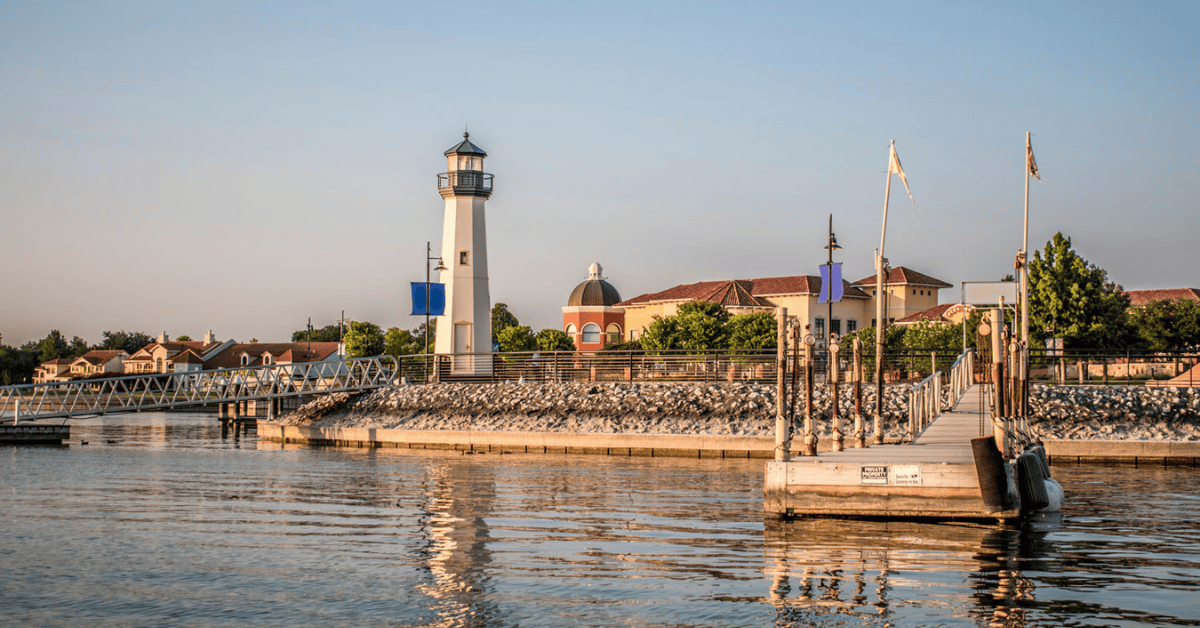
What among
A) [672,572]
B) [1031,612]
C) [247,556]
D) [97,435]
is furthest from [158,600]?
[97,435]

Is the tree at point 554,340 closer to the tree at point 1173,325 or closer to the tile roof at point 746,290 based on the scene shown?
the tile roof at point 746,290

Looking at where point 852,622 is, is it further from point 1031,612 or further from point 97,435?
point 97,435

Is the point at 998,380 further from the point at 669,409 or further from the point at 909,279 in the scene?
the point at 909,279

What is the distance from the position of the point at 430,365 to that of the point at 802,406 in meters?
20.2

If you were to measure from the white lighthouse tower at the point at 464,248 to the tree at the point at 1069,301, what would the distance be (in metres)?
28.6

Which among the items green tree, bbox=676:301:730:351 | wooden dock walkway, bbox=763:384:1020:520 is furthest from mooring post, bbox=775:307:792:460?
green tree, bbox=676:301:730:351

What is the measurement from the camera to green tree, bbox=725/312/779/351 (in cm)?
8069

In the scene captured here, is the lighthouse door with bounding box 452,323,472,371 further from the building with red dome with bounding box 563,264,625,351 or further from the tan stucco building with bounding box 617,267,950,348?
the building with red dome with bounding box 563,264,625,351

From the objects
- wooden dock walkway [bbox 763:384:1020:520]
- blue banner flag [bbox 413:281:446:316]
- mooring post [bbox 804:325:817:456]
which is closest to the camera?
wooden dock walkway [bbox 763:384:1020:520]

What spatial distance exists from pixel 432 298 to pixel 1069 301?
106ft

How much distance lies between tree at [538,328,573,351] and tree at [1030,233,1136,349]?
50281mm

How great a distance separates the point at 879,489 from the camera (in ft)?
59.7

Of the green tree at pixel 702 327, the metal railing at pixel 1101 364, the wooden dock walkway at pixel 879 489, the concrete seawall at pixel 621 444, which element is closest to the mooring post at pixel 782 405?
the wooden dock walkway at pixel 879 489

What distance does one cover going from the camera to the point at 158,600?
12.8m
